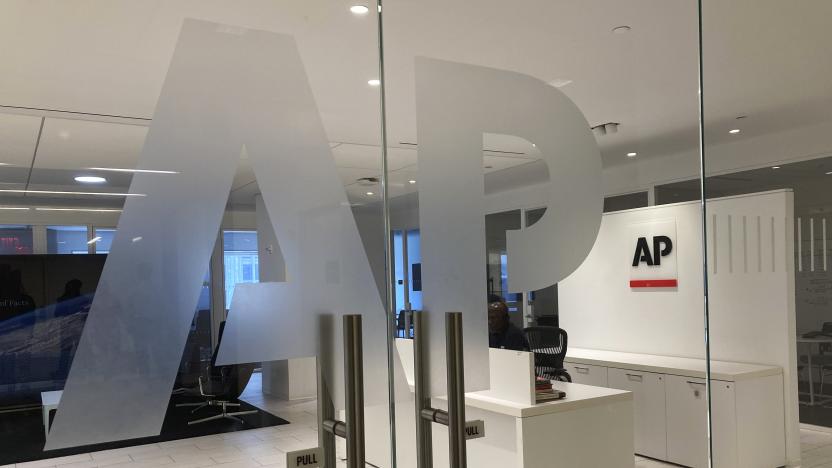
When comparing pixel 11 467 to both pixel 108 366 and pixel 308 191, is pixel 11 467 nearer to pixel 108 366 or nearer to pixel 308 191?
pixel 108 366

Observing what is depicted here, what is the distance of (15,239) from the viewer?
1.28 meters

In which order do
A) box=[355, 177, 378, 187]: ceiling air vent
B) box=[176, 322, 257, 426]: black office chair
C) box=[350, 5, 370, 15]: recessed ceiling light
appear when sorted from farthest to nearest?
1. box=[350, 5, 370, 15]: recessed ceiling light
2. box=[355, 177, 378, 187]: ceiling air vent
3. box=[176, 322, 257, 426]: black office chair

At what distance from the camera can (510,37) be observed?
2104 mm

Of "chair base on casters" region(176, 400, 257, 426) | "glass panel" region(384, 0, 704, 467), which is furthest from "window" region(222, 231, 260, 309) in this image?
"glass panel" region(384, 0, 704, 467)

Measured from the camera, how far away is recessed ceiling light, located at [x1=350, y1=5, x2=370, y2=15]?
75.1 inches

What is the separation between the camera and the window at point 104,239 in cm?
137

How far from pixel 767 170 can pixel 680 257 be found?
15.8 inches

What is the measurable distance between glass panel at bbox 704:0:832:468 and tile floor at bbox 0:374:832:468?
145cm

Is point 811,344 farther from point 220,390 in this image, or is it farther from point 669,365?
point 220,390

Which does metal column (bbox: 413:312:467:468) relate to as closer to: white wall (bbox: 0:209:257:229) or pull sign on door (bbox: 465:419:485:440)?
pull sign on door (bbox: 465:419:485:440)

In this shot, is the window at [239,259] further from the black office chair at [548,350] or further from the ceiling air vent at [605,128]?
the ceiling air vent at [605,128]

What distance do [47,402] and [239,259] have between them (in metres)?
0.47

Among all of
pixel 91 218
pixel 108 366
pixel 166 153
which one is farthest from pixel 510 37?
pixel 108 366

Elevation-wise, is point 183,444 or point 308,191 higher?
point 308,191
